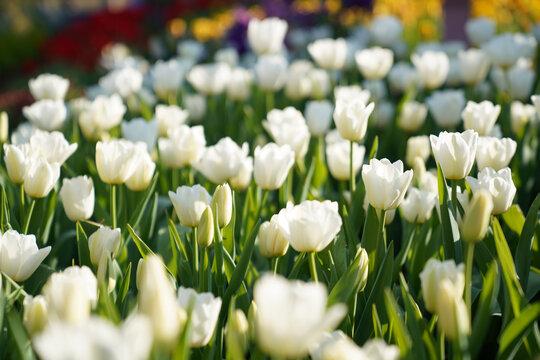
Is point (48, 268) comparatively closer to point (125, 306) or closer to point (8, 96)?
point (125, 306)

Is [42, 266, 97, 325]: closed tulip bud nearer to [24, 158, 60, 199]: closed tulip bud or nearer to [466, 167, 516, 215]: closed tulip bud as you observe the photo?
[24, 158, 60, 199]: closed tulip bud

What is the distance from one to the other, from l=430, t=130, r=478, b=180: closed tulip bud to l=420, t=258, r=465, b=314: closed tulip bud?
1.11 ft

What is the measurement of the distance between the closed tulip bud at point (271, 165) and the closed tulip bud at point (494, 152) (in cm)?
48

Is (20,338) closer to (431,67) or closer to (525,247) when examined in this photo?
(525,247)

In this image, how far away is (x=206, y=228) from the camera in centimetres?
124

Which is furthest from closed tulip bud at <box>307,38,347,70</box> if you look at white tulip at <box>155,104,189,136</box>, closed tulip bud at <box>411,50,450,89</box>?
white tulip at <box>155,104,189,136</box>

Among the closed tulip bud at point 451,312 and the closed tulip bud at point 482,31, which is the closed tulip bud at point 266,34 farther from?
the closed tulip bud at point 451,312

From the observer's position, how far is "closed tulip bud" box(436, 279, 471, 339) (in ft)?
2.90

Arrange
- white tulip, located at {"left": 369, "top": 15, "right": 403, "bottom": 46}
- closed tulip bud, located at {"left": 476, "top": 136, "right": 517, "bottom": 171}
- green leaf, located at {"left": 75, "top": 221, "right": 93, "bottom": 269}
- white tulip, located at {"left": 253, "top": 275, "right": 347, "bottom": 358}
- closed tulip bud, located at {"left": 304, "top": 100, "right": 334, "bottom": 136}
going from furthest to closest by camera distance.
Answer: white tulip, located at {"left": 369, "top": 15, "right": 403, "bottom": 46} < closed tulip bud, located at {"left": 304, "top": 100, "right": 334, "bottom": 136} < closed tulip bud, located at {"left": 476, "top": 136, "right": 517, "bottom": 171} < green leaf, located at {"left": 75, "top": 221, "right": 93, "bottom": 269} < white tulip, located at {"left": 253, "top": 275, "right": 347, "bottom": 358}

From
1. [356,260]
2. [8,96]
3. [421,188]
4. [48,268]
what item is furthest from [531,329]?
[8,96]

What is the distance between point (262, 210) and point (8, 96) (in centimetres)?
324

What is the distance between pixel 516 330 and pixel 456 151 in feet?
1.37

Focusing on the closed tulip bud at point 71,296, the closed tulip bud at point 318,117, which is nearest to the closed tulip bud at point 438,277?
the closed tulip bud at point 71,296

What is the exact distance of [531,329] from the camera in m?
1.11
